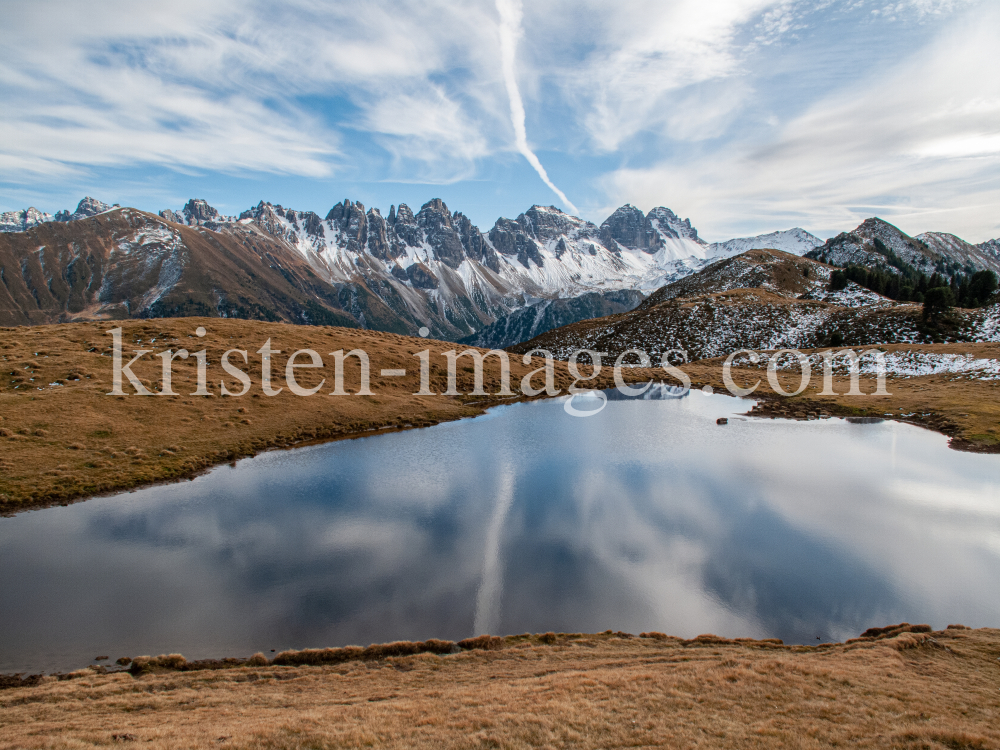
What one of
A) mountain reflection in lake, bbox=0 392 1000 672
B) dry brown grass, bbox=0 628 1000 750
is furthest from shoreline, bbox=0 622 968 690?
mountain reflection in lake, bbox=0 392 1000 672

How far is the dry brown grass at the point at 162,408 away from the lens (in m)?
34.1

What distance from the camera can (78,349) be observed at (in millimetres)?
54594

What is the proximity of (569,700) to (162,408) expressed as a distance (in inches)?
1854

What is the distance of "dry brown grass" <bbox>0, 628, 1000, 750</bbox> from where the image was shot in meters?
11.6

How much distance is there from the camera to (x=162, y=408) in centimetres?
4484

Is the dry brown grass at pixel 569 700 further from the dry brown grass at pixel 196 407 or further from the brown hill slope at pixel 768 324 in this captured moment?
the brown hill slope at pixel 768 324

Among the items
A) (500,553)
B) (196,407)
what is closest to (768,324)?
(500,553)

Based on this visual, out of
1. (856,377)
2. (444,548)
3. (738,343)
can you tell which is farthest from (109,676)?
(738,343)

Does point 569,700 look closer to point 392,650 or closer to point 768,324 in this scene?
point 392,650

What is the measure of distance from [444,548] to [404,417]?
31684 mm

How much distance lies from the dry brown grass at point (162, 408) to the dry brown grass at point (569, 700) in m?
24.1

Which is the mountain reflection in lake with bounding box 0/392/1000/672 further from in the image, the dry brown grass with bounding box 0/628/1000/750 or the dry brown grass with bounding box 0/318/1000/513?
the dry brown grass with bounding box 0/318/1000/513

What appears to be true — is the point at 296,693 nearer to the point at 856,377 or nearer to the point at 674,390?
the point at 674,390

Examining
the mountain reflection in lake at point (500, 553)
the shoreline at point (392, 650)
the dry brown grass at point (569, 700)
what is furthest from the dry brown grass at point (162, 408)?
the dry brown grass at point (569, 700)
